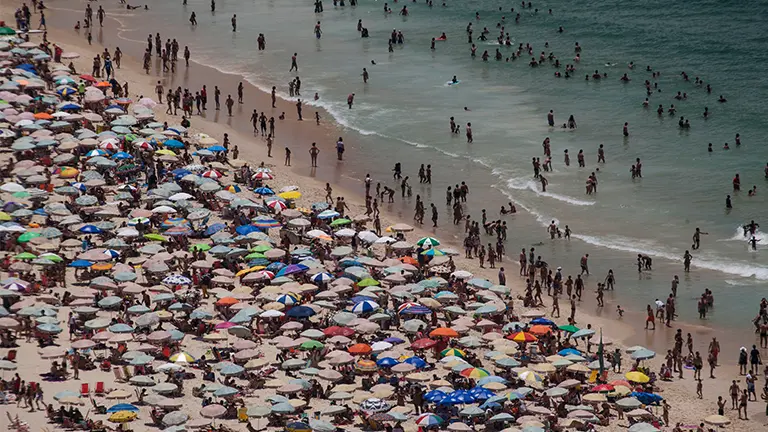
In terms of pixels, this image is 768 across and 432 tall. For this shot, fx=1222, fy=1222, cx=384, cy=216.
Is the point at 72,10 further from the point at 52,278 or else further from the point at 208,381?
the point at 208,381

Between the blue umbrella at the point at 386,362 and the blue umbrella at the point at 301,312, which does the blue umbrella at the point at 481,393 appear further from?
the blue umbrella at the point at 301,312

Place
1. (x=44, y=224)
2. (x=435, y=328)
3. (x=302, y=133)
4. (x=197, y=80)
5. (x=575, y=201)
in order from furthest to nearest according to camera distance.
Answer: (x=197, y=80) < (x=302, y=133) < (x=575, y=201) < (x=44, y=224) < (x=435, y=328)

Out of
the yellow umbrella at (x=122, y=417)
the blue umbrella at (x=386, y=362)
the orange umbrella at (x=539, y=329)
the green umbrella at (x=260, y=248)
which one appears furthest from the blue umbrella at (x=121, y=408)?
the orange umbrella at (x=539, y=329)

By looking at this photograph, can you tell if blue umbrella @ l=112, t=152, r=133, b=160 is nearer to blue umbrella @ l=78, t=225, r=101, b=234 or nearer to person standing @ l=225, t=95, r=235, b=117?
blue umbrella @ l=78, t=225, r=101, b=234

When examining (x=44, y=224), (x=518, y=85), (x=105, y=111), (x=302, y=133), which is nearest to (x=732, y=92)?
(x=518, y=85)

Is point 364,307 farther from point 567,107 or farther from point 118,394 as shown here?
point 567,107
